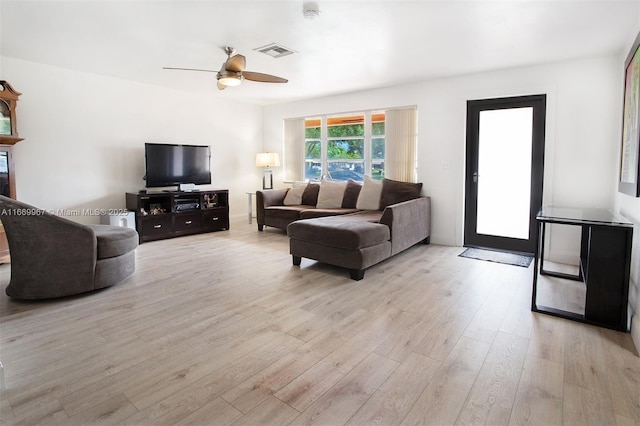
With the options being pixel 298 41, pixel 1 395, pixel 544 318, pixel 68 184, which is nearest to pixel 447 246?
pixel 544 318

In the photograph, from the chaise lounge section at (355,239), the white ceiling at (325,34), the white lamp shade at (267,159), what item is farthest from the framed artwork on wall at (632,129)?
the white lamp shade at (267,159)

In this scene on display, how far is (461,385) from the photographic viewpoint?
68.9 inches

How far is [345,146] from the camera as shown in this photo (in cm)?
613

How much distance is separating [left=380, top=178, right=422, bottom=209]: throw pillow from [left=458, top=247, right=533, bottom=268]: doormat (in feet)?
3.36

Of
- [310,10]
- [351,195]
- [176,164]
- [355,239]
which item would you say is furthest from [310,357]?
[176,164]

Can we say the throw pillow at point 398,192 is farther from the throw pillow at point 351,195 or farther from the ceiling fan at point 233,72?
the ceiling fan at point 233,72

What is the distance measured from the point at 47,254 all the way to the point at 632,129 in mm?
4550

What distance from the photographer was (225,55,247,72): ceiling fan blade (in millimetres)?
3373

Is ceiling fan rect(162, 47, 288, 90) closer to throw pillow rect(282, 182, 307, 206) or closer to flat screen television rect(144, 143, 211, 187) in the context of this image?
flat screen television rect(144, 143, 211, 187)

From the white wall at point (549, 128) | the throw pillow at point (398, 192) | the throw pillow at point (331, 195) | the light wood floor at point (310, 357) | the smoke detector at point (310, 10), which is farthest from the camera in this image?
the throw pillow at point (331, 195)

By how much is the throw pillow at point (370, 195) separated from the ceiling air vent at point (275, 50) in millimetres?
2254

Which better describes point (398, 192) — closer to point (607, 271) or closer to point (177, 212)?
point (607, 271)

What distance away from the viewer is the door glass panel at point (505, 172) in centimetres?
A: 433

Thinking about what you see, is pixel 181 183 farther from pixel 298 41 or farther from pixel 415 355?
pixel 415 355
